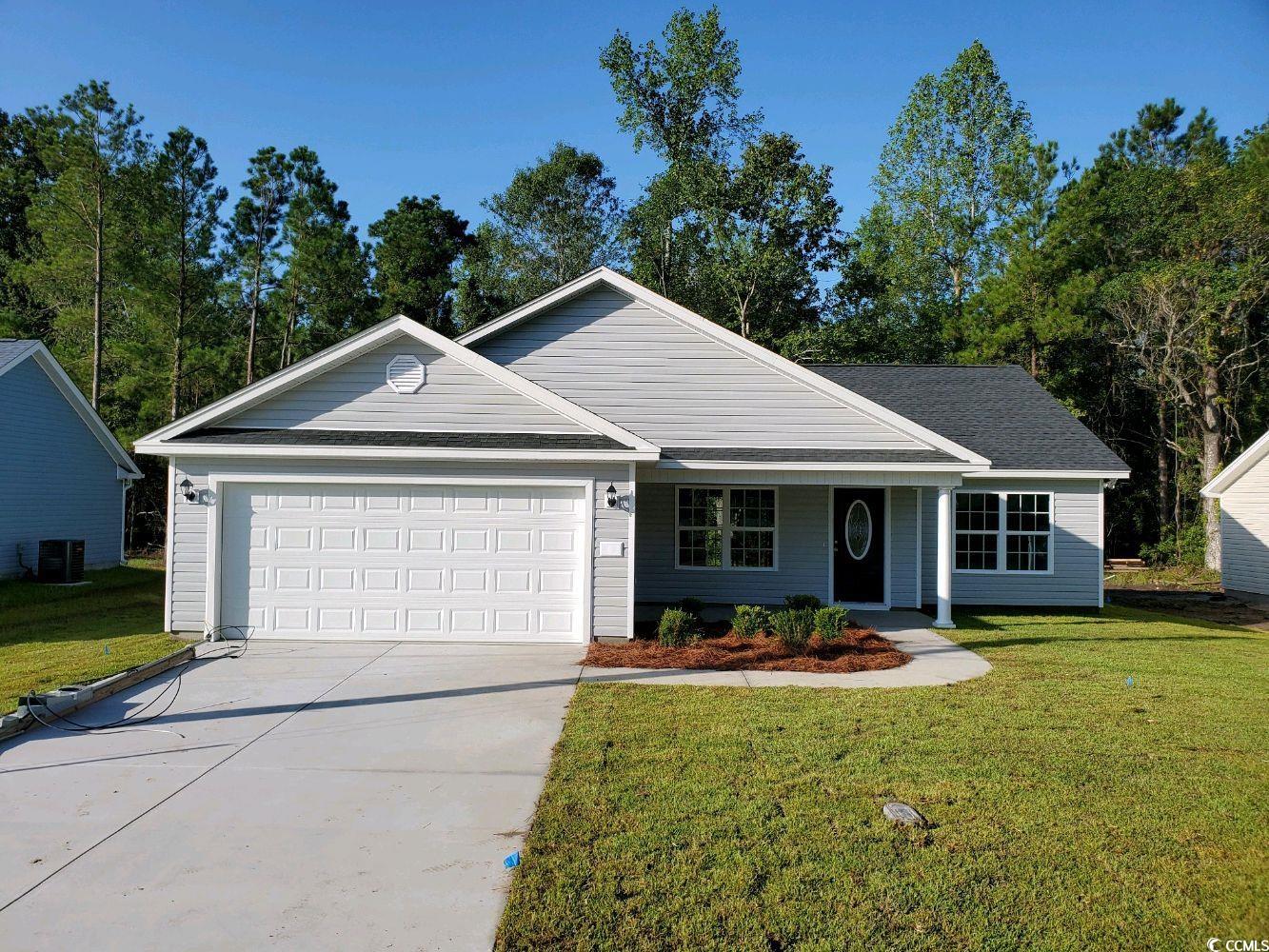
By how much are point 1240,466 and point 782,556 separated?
531 inches

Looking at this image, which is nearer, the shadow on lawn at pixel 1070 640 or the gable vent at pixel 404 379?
the gable vent at pixel 404 379

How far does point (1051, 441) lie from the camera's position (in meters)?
16.1

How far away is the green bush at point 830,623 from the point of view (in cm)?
1099

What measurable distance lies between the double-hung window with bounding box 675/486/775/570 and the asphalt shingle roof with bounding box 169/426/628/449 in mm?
4208

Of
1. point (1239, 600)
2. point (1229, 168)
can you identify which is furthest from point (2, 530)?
point (1229, 168)

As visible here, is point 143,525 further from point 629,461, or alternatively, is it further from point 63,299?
point 629,461

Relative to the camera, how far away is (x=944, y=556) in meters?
12.7

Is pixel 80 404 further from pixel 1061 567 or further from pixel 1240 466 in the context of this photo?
pixel 1240 466

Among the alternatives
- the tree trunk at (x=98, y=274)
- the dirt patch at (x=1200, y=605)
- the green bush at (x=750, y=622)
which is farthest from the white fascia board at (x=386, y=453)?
the tree trunk at (x=98, y=274)

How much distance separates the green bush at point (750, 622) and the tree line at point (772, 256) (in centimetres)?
1753

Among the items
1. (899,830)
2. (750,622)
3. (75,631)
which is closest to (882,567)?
(750,622)

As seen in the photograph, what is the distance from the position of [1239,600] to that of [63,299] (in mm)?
37109

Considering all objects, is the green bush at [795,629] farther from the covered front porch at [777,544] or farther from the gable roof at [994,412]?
the gable roof at [994,412]

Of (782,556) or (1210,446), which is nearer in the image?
(782,556)
